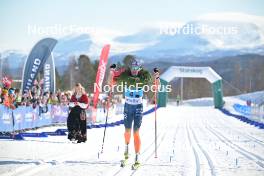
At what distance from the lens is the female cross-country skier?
9.51 m

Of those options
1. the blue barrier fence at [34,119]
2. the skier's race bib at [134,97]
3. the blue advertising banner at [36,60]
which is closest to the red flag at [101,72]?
the blue barrier fence at [34,119]

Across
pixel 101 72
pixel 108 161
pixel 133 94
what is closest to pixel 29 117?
pixel 101 72

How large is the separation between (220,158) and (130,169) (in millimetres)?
2923

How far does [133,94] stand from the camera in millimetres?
9539

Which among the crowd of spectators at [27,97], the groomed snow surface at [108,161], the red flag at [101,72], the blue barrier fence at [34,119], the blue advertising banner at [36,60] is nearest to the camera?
the groomed snow surface at [108,161]

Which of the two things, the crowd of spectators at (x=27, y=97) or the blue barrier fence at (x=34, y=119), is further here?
the crowd of spectators at (x=27, y=97)

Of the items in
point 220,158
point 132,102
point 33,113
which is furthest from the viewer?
point 33,113

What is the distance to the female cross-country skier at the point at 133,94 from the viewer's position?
9508 mm

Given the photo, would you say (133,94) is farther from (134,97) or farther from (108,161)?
(108,161)

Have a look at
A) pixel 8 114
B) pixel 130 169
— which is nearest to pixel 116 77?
pixel 130 169

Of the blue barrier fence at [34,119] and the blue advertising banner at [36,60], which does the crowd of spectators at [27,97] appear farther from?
the blue advertising banner at [36,60]

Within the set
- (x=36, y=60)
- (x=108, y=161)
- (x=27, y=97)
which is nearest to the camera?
(x=108, y=161)

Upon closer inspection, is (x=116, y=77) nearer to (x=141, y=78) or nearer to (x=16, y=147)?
(x=141, y=78)

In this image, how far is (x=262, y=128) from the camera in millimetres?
24203
